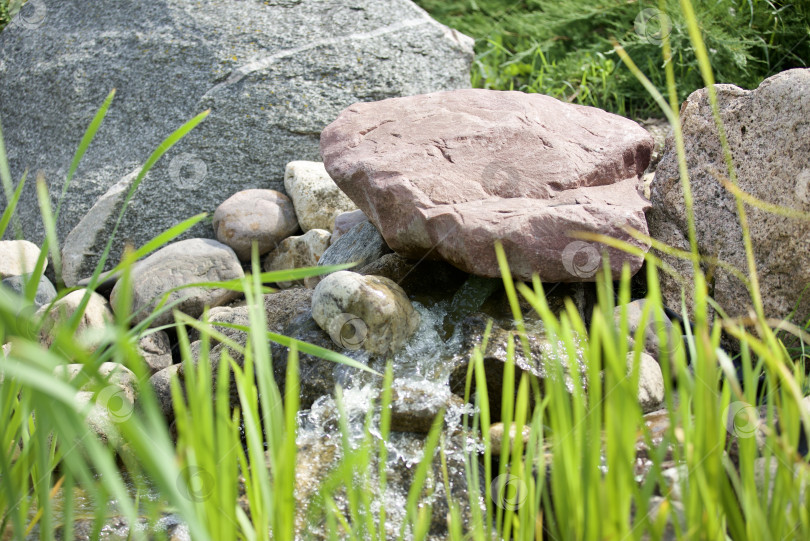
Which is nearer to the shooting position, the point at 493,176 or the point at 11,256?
the point at 493,176

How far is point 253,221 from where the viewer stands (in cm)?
421

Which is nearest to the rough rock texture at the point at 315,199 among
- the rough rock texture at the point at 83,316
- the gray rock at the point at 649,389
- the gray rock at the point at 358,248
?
the gray rock at the point at 358,248

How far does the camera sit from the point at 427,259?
3.14 metres

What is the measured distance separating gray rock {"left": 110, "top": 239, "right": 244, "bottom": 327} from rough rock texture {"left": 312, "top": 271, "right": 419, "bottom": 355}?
135 cm

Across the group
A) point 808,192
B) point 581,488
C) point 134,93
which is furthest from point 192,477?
point 134,93

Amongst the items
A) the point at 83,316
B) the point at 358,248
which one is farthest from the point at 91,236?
the point at 358,248

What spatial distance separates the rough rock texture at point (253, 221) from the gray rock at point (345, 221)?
1.51 feet

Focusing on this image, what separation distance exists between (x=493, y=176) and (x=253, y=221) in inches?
70.3

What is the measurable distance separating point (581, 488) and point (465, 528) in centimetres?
87

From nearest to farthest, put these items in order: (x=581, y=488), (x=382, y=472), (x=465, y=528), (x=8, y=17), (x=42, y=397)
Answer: (x=42, y=397), (x=581, y=488), (x=382, y=472), (x=465, y=528), (x=8, y=17)

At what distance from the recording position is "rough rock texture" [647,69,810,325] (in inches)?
106

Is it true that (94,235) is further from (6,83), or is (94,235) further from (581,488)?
(581,488)

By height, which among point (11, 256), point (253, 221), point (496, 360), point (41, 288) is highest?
point (496, 360)

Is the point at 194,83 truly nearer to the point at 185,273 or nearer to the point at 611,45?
the point at 185,273
